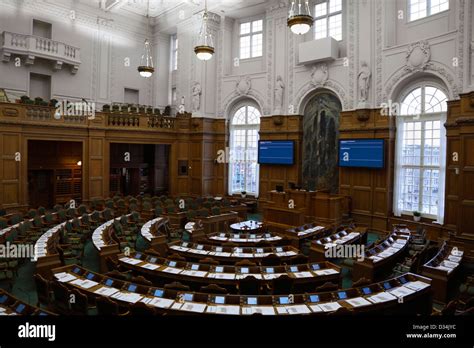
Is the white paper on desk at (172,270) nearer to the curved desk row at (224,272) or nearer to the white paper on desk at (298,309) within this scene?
the curved desk row at (224,272)

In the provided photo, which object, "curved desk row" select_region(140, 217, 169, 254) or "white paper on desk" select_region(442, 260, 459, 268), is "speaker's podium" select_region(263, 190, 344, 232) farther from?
"white paper on desk" select_region(442, 260, 459, 268)

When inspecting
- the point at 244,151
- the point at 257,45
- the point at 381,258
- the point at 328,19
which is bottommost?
the point at 381,258

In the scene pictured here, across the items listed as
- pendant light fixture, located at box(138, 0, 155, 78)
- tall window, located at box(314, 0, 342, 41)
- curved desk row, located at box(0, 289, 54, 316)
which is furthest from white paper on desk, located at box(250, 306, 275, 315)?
tall window, located at box(314, 0, 342, 41)

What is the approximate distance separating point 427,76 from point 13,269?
48.4ft

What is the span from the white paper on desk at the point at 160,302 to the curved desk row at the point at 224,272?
1338mm

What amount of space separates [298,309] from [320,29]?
588 inches

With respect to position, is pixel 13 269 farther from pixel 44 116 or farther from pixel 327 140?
pixel 327 140

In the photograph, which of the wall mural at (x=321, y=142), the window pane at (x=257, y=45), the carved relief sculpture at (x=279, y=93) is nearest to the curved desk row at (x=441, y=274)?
the wall mural at (x=321, y=142)

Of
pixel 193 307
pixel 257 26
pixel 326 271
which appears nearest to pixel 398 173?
pixel 326 271

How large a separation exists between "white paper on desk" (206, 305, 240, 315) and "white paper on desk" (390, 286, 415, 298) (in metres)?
2.77

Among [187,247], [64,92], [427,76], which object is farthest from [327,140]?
[64,92]

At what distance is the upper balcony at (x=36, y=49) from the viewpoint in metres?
16.4

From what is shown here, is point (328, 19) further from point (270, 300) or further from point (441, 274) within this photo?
point (270, 300)

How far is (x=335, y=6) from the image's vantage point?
16.3 m
